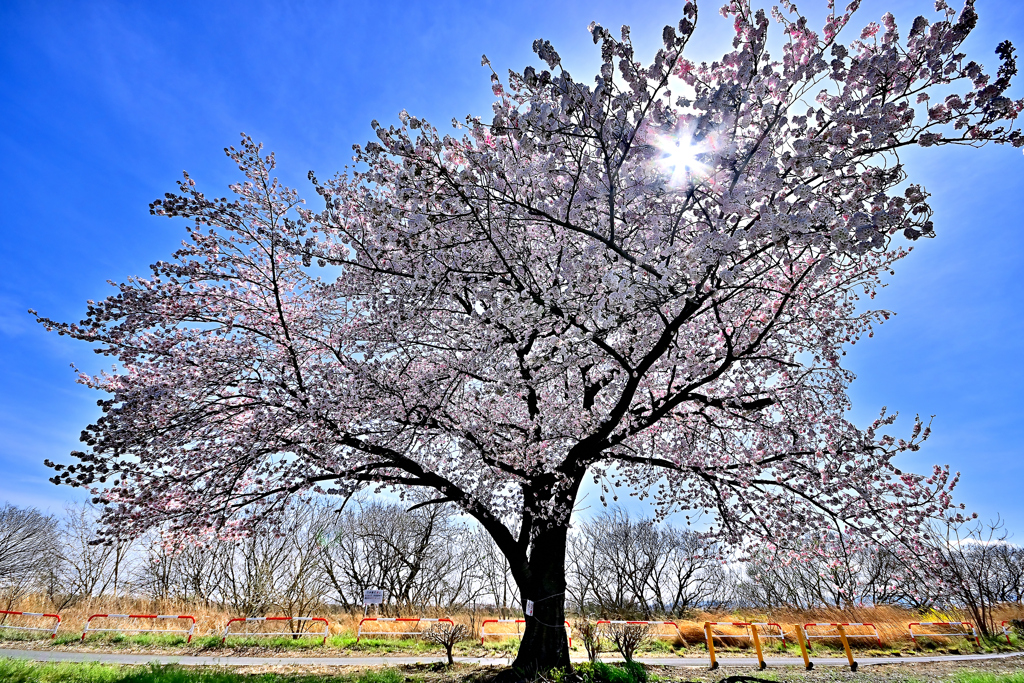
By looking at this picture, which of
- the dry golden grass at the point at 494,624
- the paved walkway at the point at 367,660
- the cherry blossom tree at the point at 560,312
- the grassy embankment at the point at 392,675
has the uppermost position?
the cherry blossom tree at the point at 560,312

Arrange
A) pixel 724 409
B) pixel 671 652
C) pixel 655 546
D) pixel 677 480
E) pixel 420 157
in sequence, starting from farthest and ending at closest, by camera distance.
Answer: pixel 655 546
pixel 671 652
pixel 677 480
pixel 724 409
pixel 420 157

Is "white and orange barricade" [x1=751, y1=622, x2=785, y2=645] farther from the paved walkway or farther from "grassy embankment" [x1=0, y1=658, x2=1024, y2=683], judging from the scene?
"grassy embankment" [x1=0, y1=658, x2=1024, y2=683]

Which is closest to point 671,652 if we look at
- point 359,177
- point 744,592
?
point 359,177

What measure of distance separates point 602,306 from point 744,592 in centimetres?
4364

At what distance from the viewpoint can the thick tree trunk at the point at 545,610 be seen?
8641 millimetres

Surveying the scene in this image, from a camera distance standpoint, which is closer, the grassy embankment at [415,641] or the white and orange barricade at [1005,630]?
the grassy embankment at [415,641]

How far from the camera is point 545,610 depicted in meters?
8.85

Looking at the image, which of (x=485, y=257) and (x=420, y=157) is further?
(x=485, y=257)

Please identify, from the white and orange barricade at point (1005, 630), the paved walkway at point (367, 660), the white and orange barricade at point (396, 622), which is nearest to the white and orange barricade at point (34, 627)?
the paved walkway at point (367, 660)

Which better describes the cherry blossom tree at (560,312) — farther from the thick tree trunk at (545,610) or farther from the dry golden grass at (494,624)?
the dry golden grass at (494,624)

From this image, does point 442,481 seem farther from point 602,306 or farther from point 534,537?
point 602,306

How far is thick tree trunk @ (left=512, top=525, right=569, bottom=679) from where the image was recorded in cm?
864

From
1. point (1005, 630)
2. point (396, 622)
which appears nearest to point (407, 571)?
point (396, 622)

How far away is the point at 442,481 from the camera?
9.40 metres
